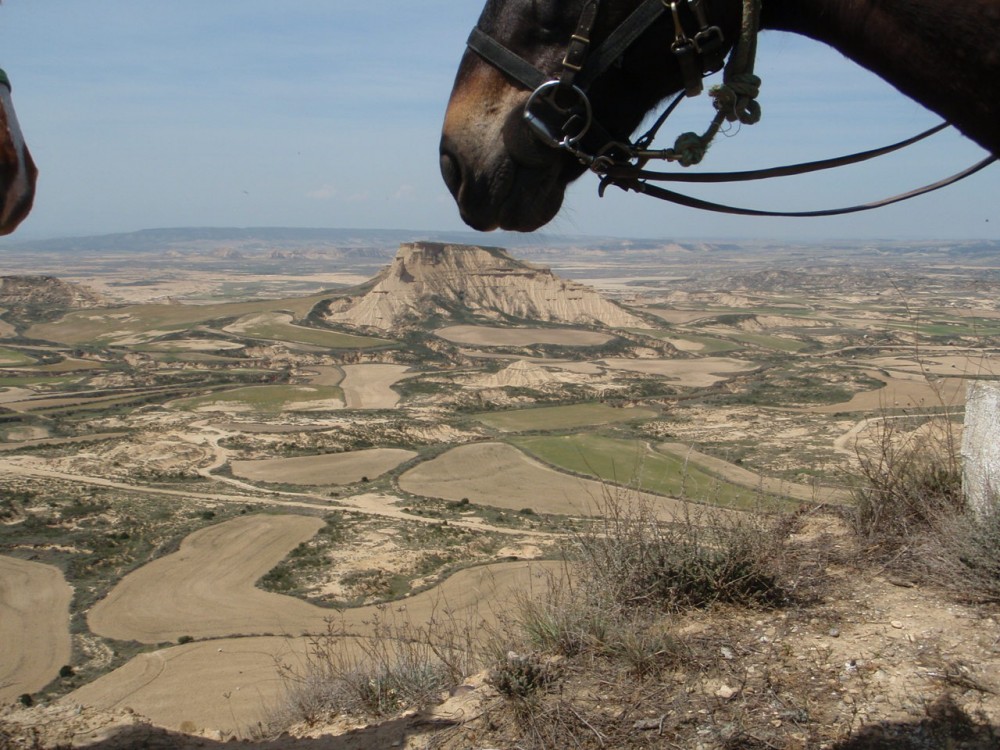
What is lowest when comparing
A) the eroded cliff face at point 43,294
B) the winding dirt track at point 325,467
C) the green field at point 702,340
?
the winding dirt track at point 325,467

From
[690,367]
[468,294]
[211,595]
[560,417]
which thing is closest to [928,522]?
[211,595]

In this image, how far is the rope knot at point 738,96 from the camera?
7.32 ft

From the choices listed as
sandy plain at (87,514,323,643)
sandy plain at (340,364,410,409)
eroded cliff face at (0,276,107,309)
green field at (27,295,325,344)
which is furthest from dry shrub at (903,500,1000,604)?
eroded cliff face at (0,276,107,309)

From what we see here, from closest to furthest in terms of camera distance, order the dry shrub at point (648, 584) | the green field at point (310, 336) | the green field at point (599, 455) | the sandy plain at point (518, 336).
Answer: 1. the dry shrub at point (648, 584)
2. the green field at point (599, 455)
3. the green field at point (310, 336)
4. the sandy plain at point (518, 336)

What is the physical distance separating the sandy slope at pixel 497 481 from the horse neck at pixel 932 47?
2272 cm

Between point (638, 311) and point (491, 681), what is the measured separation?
9186 cm

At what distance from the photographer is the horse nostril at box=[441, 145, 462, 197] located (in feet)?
8.11

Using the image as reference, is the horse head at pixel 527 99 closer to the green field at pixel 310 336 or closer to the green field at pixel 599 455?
the green field at pixel 599 455

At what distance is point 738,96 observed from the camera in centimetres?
226

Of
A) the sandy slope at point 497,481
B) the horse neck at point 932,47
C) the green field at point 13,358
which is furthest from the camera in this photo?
the green field at point 13,358

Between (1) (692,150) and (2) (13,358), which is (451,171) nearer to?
(1) (692,150)

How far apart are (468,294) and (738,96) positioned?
87166mm

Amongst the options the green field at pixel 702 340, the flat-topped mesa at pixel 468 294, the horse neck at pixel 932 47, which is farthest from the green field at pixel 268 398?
the horse neck at pixel 932 47

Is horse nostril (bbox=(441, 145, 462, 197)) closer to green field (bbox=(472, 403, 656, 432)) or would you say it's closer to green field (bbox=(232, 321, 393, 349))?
green field (bbox=(472, 403, 656, 432))
